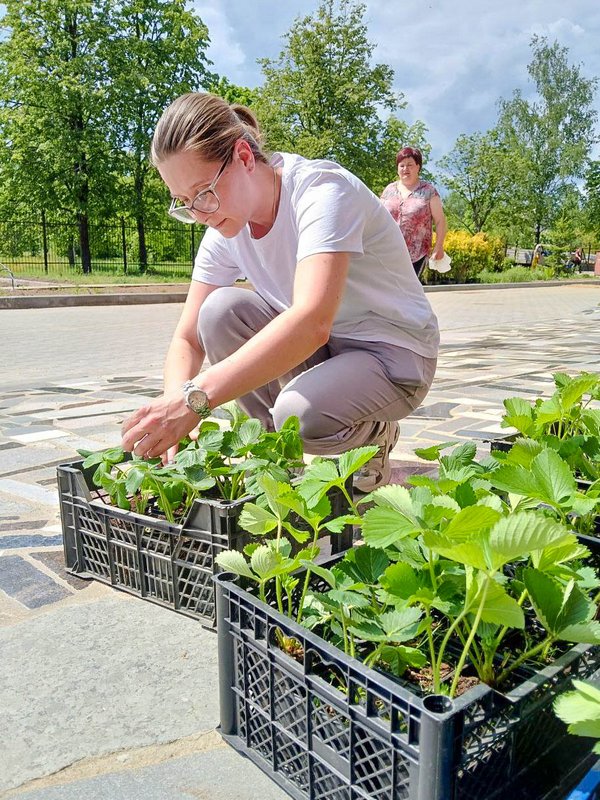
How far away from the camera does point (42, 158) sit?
23.3 metres

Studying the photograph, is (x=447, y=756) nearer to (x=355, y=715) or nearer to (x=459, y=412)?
(x=355, y=715)

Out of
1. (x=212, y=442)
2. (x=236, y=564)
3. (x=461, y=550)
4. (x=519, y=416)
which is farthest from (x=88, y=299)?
(x=461, y=550)

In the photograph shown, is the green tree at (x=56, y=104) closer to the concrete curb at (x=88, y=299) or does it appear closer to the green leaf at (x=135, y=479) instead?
the concrete curb at (x=88, y=299)

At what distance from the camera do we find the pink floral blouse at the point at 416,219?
605 cm

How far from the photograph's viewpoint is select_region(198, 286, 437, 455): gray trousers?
94.0 inches

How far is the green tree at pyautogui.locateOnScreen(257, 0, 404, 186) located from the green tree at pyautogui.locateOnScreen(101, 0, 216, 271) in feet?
11.2

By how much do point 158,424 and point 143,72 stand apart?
83.7 ft

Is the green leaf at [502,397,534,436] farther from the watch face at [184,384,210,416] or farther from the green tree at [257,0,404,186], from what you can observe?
the green tree at [257,0,404,186]

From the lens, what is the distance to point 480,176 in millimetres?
37219

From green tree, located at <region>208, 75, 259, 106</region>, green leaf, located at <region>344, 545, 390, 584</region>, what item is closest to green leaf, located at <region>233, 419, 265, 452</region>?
green leaf, located at <region>344, 545, 390, 584</region>

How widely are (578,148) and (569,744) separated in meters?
50.6

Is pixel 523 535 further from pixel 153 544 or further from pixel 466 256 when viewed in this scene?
pixel 466 256

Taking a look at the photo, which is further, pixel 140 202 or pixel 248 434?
pixel 140 202

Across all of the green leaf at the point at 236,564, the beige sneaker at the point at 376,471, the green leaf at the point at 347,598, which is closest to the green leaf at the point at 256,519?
the green leaf at the point at 236,564
